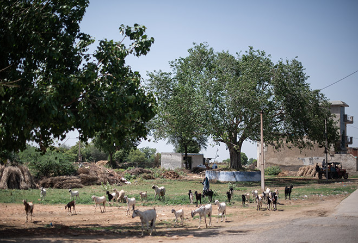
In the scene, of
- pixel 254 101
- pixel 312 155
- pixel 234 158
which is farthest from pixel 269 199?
pixel 312 155

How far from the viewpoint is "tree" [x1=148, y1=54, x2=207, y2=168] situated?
4059cm

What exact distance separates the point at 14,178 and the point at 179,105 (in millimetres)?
19599

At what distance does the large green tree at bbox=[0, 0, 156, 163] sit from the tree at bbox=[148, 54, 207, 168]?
893 inches

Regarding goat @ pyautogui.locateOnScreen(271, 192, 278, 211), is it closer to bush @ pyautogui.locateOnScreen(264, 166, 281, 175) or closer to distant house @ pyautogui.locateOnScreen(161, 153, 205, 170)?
bush @ pyautogui.locateOnScreen(264, 166, 281, 175)

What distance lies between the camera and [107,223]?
50.8 feet

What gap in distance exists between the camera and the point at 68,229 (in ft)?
44.5

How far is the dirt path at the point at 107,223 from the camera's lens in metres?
12.1

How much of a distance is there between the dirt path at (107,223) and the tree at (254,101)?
57.9 feet

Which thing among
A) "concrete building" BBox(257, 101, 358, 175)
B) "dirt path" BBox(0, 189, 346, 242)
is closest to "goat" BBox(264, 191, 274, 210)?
"dirt path" BBox(0, 189, 346, 242)

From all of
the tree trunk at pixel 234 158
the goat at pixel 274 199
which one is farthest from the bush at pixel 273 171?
the goat at pixel 274 199

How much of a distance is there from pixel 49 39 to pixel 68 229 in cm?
722

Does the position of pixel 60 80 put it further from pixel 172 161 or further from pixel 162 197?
pixel 172 161

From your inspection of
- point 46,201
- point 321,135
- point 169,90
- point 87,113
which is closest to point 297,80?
point 321,135

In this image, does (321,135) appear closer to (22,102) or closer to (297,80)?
(297,80)
